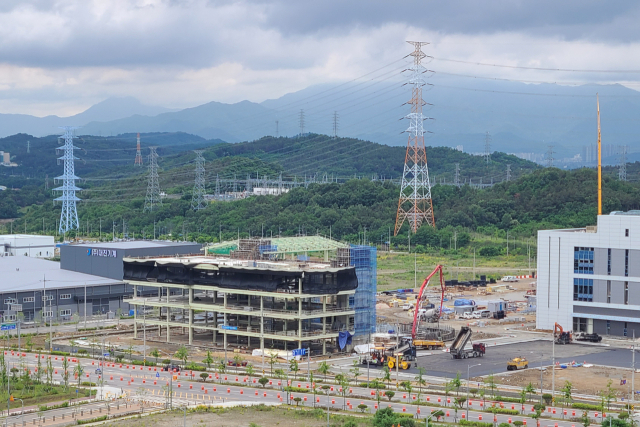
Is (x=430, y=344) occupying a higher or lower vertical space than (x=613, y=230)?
lower

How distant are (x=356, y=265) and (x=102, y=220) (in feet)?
303

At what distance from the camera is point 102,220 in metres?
143

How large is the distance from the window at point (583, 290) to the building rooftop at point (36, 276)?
3794 centimetres

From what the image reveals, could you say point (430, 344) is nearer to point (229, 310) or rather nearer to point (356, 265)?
point (356, 265)

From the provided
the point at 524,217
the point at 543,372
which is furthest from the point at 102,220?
the point at 543,372

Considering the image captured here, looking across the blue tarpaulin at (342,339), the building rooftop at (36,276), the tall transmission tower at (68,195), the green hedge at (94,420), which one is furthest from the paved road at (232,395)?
the tall transmission tower at (68,195)

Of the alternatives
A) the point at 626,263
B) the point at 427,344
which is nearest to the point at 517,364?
the point at 427,344

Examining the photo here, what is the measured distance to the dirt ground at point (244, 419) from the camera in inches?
1481

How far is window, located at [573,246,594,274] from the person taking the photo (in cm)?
6312

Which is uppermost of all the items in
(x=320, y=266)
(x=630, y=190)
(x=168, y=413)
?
(x=630, y=190)

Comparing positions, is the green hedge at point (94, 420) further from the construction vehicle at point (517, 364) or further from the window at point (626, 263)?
the window at point (626, 263)

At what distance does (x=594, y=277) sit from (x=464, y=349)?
14110mm

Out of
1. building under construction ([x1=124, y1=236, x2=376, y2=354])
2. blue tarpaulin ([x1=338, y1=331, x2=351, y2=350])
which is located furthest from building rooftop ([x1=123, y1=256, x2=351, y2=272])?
blue tarpaulin ([x1=338, y1=331, x2=351, y2=350])

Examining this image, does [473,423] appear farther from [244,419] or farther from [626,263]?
[626,263]
